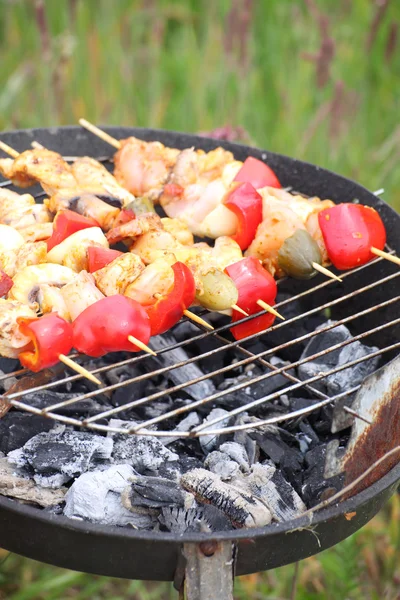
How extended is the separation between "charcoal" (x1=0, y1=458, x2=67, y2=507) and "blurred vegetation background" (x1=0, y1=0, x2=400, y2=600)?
171cm

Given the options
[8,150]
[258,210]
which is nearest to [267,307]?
[258,210]

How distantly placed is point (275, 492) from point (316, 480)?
0.15 meters

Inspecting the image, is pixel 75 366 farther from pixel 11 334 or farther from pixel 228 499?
pixel 228 499

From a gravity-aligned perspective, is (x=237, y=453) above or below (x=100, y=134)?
below

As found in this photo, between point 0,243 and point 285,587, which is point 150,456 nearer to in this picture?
point 0,243

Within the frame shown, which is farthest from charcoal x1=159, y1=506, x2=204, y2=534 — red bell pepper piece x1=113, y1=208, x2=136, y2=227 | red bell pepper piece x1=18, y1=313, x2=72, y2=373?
red bell pepper piece x1=113, y1=208, x2=136, y2=227

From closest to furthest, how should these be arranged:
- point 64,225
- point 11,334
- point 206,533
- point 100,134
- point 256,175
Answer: point 206,533
point 11,334
point 64,225
point 256,175
point 100,134

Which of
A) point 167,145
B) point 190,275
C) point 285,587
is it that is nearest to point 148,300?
point 190,275

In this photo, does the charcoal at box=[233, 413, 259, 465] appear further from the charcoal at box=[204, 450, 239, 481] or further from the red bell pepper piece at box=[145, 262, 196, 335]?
the red bell pepper piece at box=[145, 262, 196, 335]

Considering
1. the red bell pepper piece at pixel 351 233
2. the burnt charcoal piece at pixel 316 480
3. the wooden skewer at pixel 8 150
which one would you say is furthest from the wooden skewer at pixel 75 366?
the wooden skewer at pixel 8 150

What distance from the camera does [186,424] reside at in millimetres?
2521

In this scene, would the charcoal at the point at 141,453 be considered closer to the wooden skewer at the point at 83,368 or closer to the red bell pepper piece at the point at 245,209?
the wooden skewer at the point at 83,368

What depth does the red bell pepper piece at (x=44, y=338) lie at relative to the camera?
2072 mm

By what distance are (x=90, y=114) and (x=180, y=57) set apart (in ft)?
3.56
